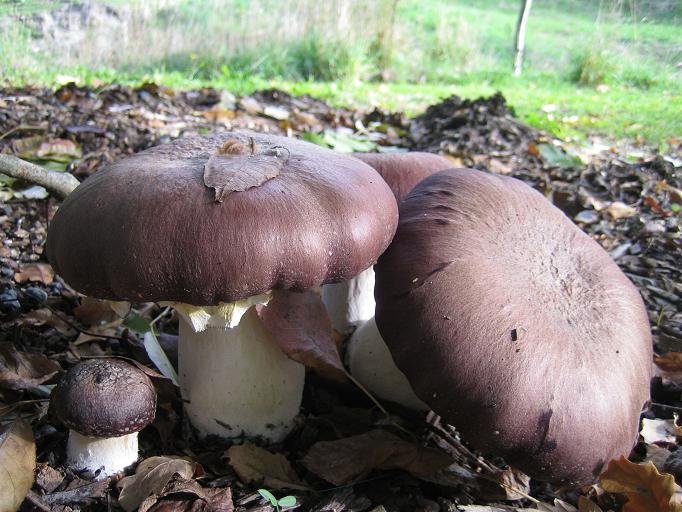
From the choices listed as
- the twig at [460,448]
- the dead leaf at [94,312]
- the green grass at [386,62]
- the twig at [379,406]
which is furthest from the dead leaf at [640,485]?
the green grass at [386,62]

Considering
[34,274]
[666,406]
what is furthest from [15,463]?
[666,406]

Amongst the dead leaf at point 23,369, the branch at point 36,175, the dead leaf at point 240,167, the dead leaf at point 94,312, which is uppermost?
the dead leaf at point 240,167

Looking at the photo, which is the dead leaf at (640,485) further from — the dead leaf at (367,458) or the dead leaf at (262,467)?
the dead leaf at (262,467)

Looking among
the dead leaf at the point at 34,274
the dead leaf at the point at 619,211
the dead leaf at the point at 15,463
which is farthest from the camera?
the dead leaf at the point at 619,211

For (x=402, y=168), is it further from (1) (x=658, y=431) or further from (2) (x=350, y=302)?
(1) (x=658, y=431)

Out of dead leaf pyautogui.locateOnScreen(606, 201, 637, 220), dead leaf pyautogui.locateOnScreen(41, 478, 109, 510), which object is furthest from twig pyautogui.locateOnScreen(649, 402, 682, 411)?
dead leaf pyautogui.locateOnScreen(41, 478, 109, 510)

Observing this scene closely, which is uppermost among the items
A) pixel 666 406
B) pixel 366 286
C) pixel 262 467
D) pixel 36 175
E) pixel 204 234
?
pixel 204 234
